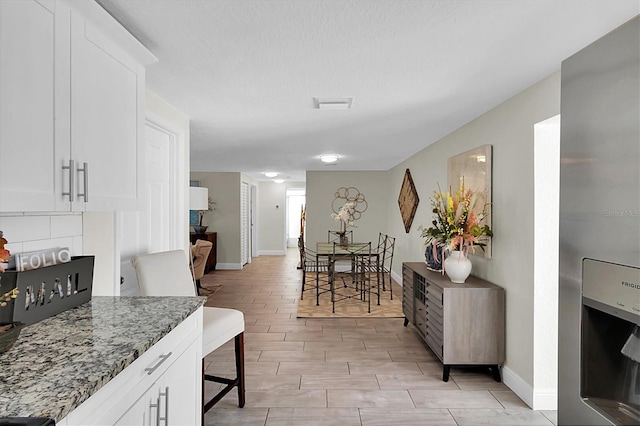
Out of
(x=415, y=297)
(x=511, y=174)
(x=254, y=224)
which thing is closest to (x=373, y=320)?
(x=415, y=297)

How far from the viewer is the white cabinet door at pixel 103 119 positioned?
1.40 metres

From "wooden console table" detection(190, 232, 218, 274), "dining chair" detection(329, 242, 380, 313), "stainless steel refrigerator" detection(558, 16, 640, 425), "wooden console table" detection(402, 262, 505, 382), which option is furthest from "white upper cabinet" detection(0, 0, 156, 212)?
"wooden console table" detection(190, 232, 218, 274)

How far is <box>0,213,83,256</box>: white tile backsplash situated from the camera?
59.6 inches

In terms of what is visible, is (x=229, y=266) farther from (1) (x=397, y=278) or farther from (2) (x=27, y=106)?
(2) (x=27, y=106)

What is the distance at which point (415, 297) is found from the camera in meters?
3.86

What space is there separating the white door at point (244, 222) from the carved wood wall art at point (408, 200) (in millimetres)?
3834

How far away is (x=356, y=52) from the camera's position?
6.51 ft

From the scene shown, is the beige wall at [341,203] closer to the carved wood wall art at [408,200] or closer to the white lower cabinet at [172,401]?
the carved wood wall art at [408,200]

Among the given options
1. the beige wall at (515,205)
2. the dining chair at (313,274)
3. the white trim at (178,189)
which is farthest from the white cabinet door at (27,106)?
the dining chair at (313,274)

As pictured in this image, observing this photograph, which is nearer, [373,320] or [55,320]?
[55,320]

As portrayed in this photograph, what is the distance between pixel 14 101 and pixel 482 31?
187cm

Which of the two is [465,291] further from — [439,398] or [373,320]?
[373,320]

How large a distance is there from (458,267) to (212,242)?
617 cm

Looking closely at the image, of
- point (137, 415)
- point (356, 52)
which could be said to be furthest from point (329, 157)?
point (137, 415)
